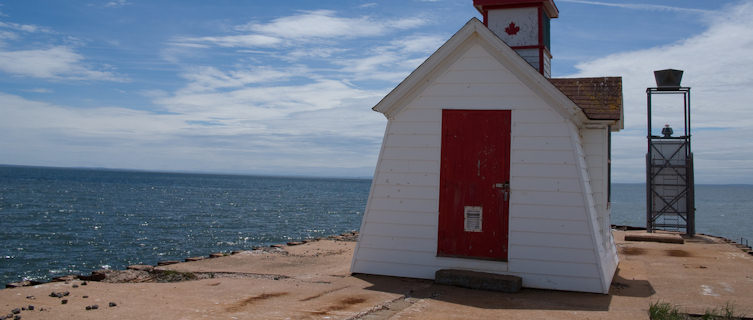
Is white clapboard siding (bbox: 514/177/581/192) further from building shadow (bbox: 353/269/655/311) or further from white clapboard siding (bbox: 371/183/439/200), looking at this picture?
building shadow (bbox: 353/269/655/311)

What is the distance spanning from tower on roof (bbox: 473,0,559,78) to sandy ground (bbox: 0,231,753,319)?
4680mm

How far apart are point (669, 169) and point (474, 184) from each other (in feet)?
43.1

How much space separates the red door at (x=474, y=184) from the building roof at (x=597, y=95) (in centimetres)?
169

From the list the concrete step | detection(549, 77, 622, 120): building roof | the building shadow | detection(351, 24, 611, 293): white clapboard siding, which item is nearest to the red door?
detection(351, 24, 611, 293): white clapboard siding

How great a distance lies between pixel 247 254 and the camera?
13258mm

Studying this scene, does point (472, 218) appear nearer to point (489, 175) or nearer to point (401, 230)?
point (489, 175)

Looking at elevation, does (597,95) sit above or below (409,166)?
above

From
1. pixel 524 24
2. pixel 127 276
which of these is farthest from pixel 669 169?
pixel 127 276

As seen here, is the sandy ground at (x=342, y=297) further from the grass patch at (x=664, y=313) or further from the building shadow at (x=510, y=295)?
the grass patch at (x=664, y=313)

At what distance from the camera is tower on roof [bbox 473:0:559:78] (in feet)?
41.0

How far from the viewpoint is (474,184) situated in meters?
9.74

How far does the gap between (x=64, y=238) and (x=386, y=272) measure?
86.0 ft

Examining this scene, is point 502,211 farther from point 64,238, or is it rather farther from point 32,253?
point 64,238

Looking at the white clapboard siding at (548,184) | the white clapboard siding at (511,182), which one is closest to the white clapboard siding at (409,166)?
the white clapboard siding at (511,182)
